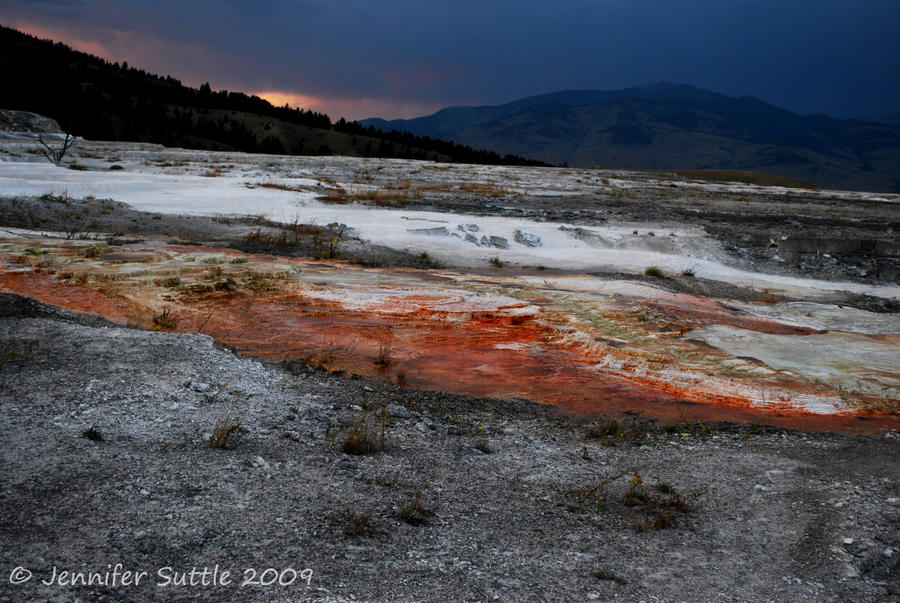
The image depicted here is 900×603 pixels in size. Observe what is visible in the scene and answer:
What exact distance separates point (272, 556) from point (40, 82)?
230ft

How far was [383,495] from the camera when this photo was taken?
4.12 metres

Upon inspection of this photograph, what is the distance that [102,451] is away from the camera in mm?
4125

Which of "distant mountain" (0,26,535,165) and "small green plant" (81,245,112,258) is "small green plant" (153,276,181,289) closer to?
"small green plant" (81,245,112,258)

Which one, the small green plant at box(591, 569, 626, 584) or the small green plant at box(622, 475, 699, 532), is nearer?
the small green plant at box(591, 569, 626, 584)

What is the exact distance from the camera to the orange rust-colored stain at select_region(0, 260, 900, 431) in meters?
6.70

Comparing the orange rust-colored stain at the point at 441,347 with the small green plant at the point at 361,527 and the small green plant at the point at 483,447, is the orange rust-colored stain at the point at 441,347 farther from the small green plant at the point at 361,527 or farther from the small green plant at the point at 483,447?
the small green plant at the point at 361,527

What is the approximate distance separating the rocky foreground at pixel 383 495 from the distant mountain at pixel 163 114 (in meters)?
55.4

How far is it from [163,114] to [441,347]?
214ft

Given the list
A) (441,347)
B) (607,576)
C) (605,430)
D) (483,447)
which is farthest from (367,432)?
(441,347)

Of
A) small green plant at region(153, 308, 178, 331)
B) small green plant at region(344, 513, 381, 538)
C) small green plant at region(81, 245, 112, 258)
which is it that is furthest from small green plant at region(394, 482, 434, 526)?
small green plant at region(81, 245, 112, 258)

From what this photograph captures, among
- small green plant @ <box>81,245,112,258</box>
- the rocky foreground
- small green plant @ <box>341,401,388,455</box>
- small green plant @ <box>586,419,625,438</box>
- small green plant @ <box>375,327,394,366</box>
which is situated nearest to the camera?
the rocky foreground

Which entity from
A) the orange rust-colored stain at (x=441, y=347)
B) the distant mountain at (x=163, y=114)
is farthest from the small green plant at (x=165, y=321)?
the distant mountain at (x=163, y=114)

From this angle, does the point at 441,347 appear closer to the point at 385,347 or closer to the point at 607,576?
the point at 385,347

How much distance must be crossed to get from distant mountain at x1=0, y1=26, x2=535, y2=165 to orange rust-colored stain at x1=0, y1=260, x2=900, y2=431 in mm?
50968
